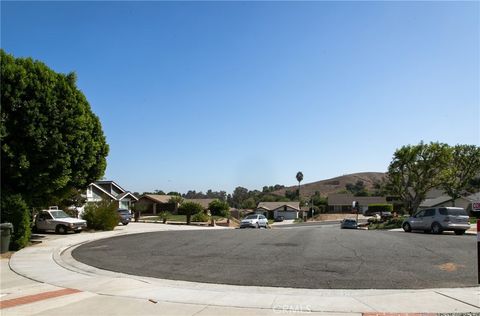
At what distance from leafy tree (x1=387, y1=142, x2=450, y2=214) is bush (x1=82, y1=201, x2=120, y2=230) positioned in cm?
3516

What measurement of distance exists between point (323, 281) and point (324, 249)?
603 cm

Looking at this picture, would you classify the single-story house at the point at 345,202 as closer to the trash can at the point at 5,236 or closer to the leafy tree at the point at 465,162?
the leafy tree at the point at 465,162

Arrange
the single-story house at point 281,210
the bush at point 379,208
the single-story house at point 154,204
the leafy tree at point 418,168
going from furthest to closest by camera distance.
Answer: the single-story house at point 281,210 → the bush at point 379,208 → the single-story house at point 154,204 → the leafy tree at point 418,168

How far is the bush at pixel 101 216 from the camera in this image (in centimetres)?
3291

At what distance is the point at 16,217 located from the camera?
19734 mm

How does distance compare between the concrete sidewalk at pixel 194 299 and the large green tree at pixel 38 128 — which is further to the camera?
the large green tree at pixel 38 128

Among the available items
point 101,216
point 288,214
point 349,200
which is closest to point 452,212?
point 101,216

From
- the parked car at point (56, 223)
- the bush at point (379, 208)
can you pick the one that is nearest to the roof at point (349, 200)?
the bush at point (379, 208)

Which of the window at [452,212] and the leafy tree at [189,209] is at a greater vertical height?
the leafy tree at [189,209]

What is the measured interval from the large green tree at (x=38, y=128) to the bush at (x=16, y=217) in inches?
18.0

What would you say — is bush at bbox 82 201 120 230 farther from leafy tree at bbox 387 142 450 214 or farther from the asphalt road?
leafy tree at bbox 387 142 450 214

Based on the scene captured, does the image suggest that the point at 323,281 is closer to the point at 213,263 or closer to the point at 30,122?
the point at 213,263

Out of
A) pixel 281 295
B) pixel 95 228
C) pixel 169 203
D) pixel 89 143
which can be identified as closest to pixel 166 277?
pixel 281 295

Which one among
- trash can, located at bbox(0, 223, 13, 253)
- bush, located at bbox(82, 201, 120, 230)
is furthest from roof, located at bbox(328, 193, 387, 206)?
trash can, located at bbox(0, 223, 13, 253)
